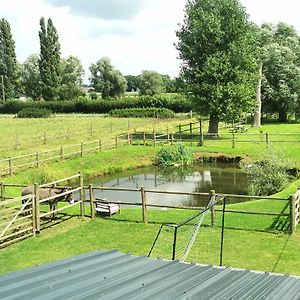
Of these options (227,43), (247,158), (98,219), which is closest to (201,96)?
(227,43)

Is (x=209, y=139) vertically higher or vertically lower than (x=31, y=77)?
lower

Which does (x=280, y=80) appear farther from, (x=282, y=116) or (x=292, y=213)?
(x=292, y=213)

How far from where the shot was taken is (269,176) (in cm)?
2039

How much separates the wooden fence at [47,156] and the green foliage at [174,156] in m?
3.58

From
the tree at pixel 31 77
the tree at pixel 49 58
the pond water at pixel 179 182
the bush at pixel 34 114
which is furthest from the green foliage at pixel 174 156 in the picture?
the tree at pixel 31 77

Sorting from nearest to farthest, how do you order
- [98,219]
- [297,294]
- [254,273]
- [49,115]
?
[297,294] → [254,273] → [98,219] → [49,115]

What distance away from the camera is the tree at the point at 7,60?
8206 cm

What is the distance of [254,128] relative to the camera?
44500 mm

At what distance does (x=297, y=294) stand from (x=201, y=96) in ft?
104

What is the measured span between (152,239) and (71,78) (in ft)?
273

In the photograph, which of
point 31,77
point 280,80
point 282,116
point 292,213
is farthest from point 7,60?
point 292,213

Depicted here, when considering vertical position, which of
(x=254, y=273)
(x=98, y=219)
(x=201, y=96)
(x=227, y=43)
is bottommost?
(x=98, y=219)

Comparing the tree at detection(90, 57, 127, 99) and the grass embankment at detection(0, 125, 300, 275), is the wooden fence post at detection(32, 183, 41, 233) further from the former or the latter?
the tree at detection(90, 57, 127, 99)

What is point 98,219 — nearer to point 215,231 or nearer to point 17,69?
point 215,231
